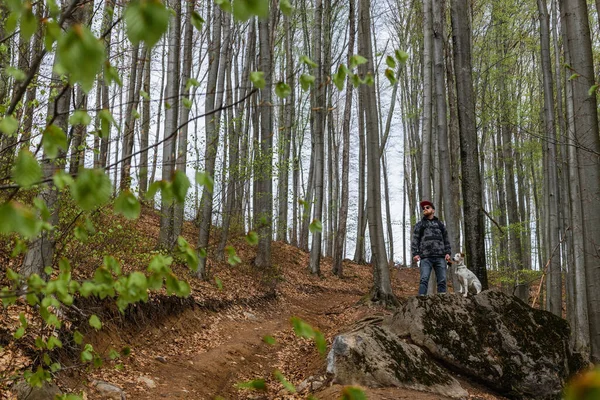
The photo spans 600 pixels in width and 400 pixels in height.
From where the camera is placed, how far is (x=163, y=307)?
6605 millimetres

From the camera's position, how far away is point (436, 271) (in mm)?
7160

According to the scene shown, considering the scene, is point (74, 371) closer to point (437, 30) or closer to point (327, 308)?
point (327, 308)

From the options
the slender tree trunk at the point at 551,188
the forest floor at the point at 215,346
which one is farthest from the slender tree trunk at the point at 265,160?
the slender tree trunk at the point at 551,188

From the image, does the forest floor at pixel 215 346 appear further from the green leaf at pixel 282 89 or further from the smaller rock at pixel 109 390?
the green leaf at pixel 282 89

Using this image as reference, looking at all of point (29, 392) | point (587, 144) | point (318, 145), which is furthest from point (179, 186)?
point (318, 145)

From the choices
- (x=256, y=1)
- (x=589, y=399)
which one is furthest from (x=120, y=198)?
(x=589, y=399)

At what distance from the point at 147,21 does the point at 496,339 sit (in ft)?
20.3

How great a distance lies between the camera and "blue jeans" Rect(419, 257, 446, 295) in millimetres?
7074

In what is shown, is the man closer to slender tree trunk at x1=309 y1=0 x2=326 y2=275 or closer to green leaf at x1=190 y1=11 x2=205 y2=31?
green leaf at x1=190 y1=11 x2=205 y2=31

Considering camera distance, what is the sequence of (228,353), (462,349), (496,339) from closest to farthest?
(462,349) < (496,339) < (228,353)

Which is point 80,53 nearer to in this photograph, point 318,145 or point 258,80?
point 258,80

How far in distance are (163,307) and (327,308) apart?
5.56 metres

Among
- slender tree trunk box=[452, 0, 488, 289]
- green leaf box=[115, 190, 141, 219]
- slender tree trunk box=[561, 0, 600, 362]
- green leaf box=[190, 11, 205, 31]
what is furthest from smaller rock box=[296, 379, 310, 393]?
green leaf box=[190, 11, 205, 31]

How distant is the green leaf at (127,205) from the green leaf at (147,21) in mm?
526
